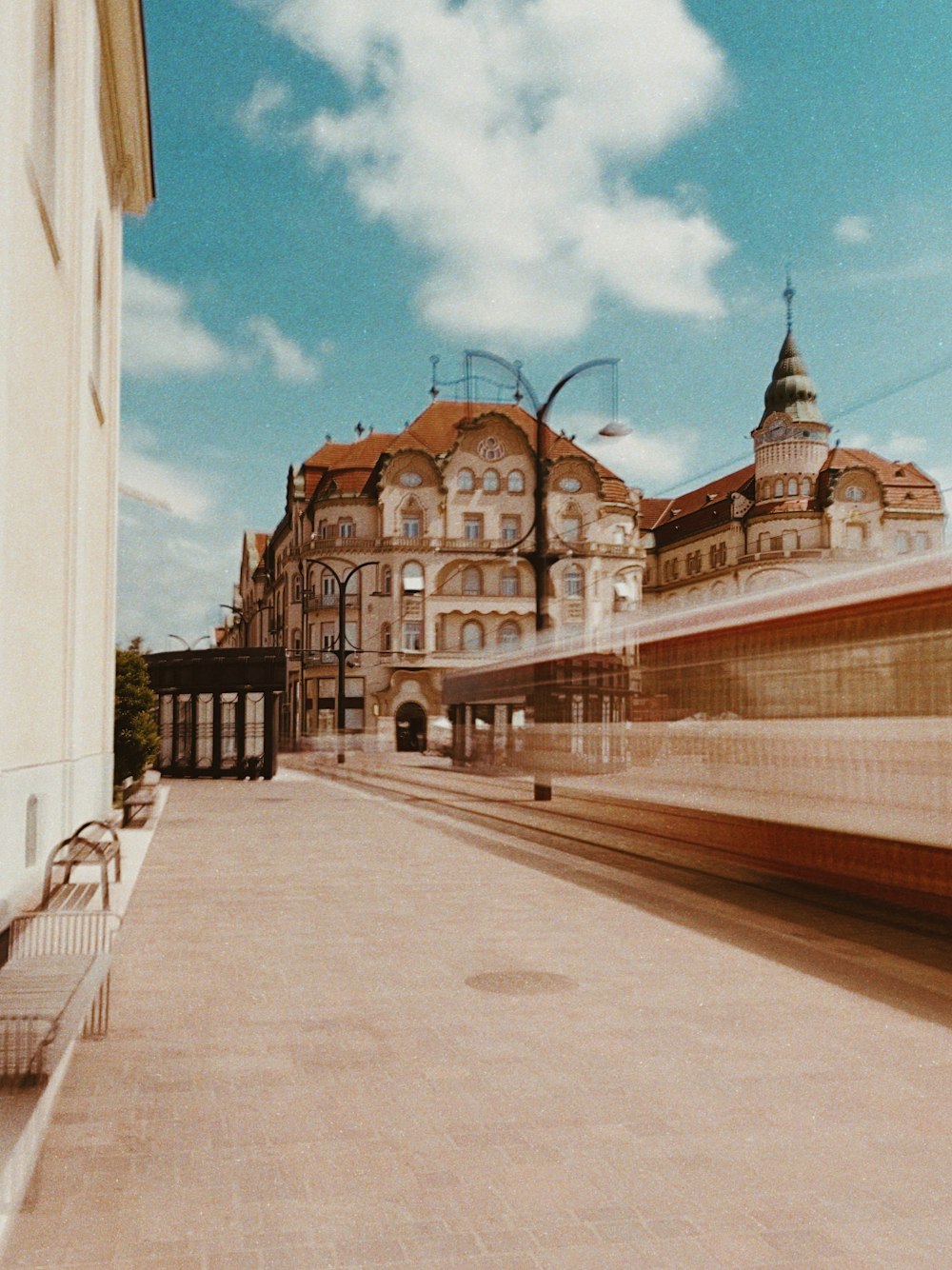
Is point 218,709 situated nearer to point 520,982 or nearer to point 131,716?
point 131,716

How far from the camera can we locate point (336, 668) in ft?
234

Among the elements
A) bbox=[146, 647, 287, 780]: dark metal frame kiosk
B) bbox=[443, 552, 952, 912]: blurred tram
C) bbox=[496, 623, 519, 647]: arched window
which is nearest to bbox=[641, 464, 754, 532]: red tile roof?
bbox=[496, 623, 519, 647]: arched window

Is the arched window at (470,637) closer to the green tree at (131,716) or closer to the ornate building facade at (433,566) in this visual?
the ornate building facade at (433,566)

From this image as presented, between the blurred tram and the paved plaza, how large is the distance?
1.24 m

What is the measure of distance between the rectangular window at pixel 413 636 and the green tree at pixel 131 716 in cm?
4605

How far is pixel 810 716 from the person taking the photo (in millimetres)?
11906

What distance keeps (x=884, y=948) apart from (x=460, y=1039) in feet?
12.7

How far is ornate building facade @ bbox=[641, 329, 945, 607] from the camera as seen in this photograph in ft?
243

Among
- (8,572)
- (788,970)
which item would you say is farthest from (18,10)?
(788,970)

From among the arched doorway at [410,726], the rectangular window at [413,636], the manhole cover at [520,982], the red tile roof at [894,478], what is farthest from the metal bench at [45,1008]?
the red tile roof at [894,478]

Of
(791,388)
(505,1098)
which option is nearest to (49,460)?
(505,1098)

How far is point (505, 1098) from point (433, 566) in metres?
67.0

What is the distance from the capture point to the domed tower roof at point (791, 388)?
86.5 m

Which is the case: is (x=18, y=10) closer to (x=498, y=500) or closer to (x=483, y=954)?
(x=483, y=954)
